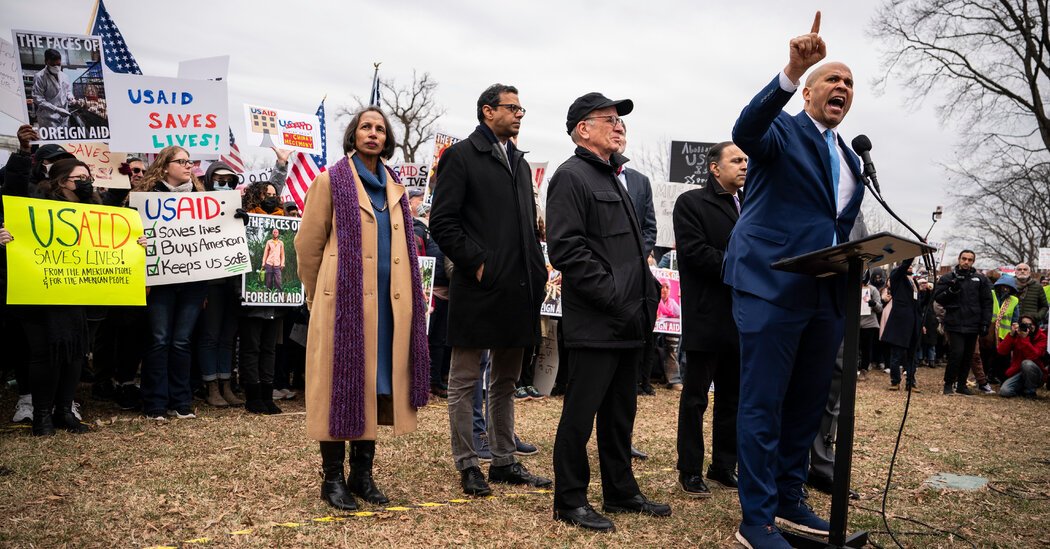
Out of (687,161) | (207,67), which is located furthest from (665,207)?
(207,67)

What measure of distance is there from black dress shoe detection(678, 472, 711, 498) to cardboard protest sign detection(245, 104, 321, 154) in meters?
7.35

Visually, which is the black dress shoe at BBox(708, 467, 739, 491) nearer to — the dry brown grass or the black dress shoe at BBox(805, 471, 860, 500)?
the dry brown grass

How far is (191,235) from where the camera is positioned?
7227 millimetres

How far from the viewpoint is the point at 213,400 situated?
7.75 m

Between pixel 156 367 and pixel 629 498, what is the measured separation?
480 centimetres

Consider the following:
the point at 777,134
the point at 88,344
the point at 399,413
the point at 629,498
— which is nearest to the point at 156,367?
the point at 88,344

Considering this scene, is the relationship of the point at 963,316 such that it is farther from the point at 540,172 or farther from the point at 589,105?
the point at 589,105

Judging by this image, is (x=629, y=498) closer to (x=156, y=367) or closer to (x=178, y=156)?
(x=156, y=367)

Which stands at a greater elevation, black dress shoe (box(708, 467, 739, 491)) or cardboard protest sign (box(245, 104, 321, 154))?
cardboard protest sign (box(245, 104, 321, 154))

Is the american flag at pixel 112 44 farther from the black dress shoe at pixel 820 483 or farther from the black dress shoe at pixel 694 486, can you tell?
the black dress shoe at pixel 820 483

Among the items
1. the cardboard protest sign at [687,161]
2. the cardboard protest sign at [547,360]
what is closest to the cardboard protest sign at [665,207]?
the cardboard protest sign at [687,161]

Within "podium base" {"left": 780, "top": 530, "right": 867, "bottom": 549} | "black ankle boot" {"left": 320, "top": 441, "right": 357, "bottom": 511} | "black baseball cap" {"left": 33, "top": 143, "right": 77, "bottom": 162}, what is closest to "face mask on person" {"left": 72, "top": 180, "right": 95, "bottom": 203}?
"black baseball cap" {"left": 33, "top": 143, "right": 77, "bottom": 162}

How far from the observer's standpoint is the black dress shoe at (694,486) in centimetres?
487

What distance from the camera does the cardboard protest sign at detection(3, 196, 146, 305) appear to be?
5.97 metres
